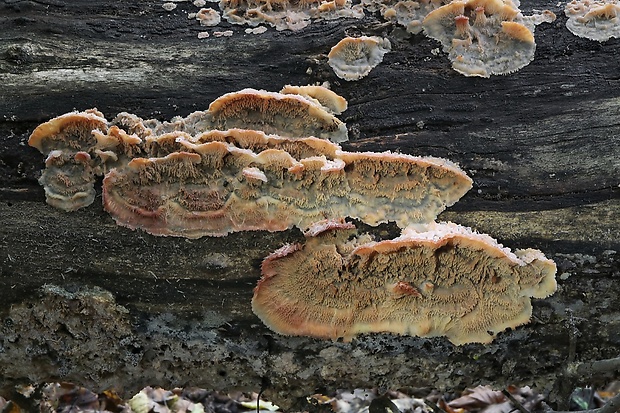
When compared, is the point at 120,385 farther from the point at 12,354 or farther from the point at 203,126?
the point at 203,126

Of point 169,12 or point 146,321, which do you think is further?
point 169,12

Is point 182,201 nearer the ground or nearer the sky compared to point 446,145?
nearer the ground

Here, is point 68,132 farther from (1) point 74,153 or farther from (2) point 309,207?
(2) point 309,207

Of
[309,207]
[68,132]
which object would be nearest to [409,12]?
[309,207]

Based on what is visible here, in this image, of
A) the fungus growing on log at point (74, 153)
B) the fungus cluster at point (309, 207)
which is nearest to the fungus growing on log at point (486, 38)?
the fungus cluster at point (309, 207)

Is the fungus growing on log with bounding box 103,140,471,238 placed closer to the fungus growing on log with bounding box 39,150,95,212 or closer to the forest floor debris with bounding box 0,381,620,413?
the fungus growing on log with bounding box 39,150,95,212

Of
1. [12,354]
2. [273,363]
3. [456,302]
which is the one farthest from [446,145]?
[12,354]

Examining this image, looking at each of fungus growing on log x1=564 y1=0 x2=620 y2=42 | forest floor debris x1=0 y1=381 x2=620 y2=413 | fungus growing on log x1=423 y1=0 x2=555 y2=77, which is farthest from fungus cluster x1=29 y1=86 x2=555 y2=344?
forest floor debris x1=0 y1=381 x2=620 y2=413
